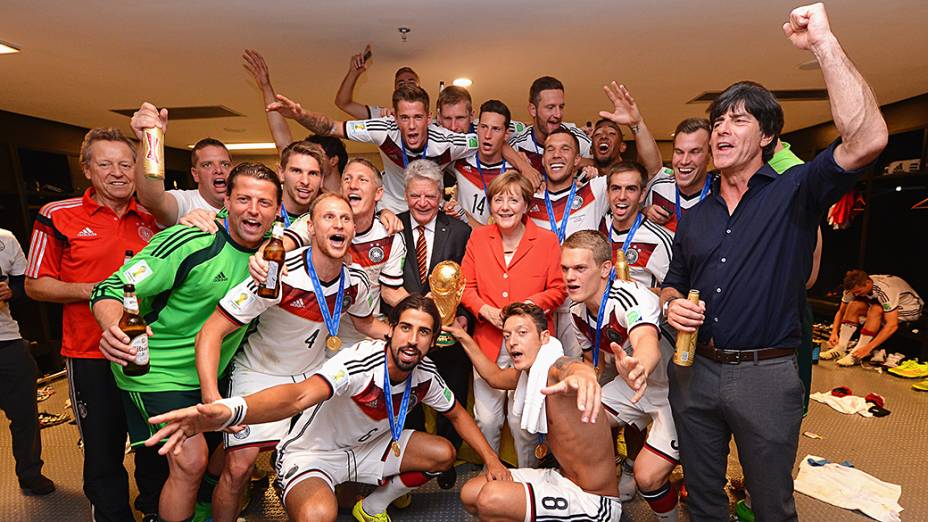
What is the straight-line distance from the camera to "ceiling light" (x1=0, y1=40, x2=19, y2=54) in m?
4.16

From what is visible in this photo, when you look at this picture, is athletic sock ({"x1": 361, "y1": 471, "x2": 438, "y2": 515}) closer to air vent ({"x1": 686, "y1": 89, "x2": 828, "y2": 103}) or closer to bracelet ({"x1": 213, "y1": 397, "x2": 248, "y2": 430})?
bracelet ({"x1": 213, "y1": 397, "x2": 248, "y2": 430})

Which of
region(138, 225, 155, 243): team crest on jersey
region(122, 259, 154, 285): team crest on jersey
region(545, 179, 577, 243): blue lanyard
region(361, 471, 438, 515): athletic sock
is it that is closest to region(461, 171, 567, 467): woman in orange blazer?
region(545, 179, 577, 243): blue lanyard

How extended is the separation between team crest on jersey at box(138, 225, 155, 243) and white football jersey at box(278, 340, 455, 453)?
1288mm

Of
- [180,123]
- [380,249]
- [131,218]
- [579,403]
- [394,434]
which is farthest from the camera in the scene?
[180,123]

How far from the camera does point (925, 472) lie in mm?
3551

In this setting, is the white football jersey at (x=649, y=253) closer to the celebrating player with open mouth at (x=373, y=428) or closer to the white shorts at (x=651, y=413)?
the white shorts at (x=651, y=413)

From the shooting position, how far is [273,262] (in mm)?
2328

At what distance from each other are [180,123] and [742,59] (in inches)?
299

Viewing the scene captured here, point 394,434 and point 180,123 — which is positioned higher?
point 180,123

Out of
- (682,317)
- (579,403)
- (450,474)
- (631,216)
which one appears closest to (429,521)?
(450,474)

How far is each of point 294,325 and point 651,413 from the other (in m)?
1.89

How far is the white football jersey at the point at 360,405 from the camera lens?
96.5 inches

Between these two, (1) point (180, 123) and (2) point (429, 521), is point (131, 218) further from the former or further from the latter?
(1) point (180, 123)

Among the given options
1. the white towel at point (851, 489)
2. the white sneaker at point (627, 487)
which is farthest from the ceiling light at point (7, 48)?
the white towel at point (851, 489)
